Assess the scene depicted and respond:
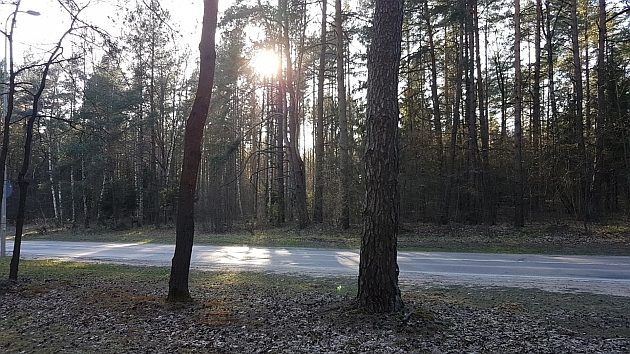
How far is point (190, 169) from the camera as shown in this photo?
8188 mm

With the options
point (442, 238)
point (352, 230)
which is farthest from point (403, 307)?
point (352, 230)

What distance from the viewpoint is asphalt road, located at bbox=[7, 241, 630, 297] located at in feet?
32.9

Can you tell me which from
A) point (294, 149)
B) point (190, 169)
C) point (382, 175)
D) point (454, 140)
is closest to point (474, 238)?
point (454, 140)

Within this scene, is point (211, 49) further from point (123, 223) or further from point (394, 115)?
point (123, 223)

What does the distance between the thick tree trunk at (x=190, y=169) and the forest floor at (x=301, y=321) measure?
18.7 inches

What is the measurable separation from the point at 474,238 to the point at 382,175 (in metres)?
14.4

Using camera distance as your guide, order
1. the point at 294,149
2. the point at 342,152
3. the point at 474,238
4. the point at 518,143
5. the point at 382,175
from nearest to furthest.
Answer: the point at 382,175
the point at 474,238
the point at 518,143
the point at 342,152
the point at 294,149

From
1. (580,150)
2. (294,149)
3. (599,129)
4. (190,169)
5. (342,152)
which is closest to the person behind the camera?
(190,169)

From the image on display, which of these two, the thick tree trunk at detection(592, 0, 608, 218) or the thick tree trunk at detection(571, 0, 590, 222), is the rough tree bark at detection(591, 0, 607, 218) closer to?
the thick tree trunk at detection(592, 0, 608, 218)

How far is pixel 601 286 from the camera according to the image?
368 inches

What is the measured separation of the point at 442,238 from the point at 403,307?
1424cm

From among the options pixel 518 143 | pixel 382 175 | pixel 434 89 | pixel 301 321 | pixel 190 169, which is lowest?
pixel 301 321

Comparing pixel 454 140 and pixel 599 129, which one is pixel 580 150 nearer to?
pixel 599 129

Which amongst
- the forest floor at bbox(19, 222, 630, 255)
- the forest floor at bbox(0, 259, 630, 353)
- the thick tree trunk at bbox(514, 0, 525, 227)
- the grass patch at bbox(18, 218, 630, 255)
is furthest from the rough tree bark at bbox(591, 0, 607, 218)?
the forest floor at bbox(0, 259, 630, 353)
